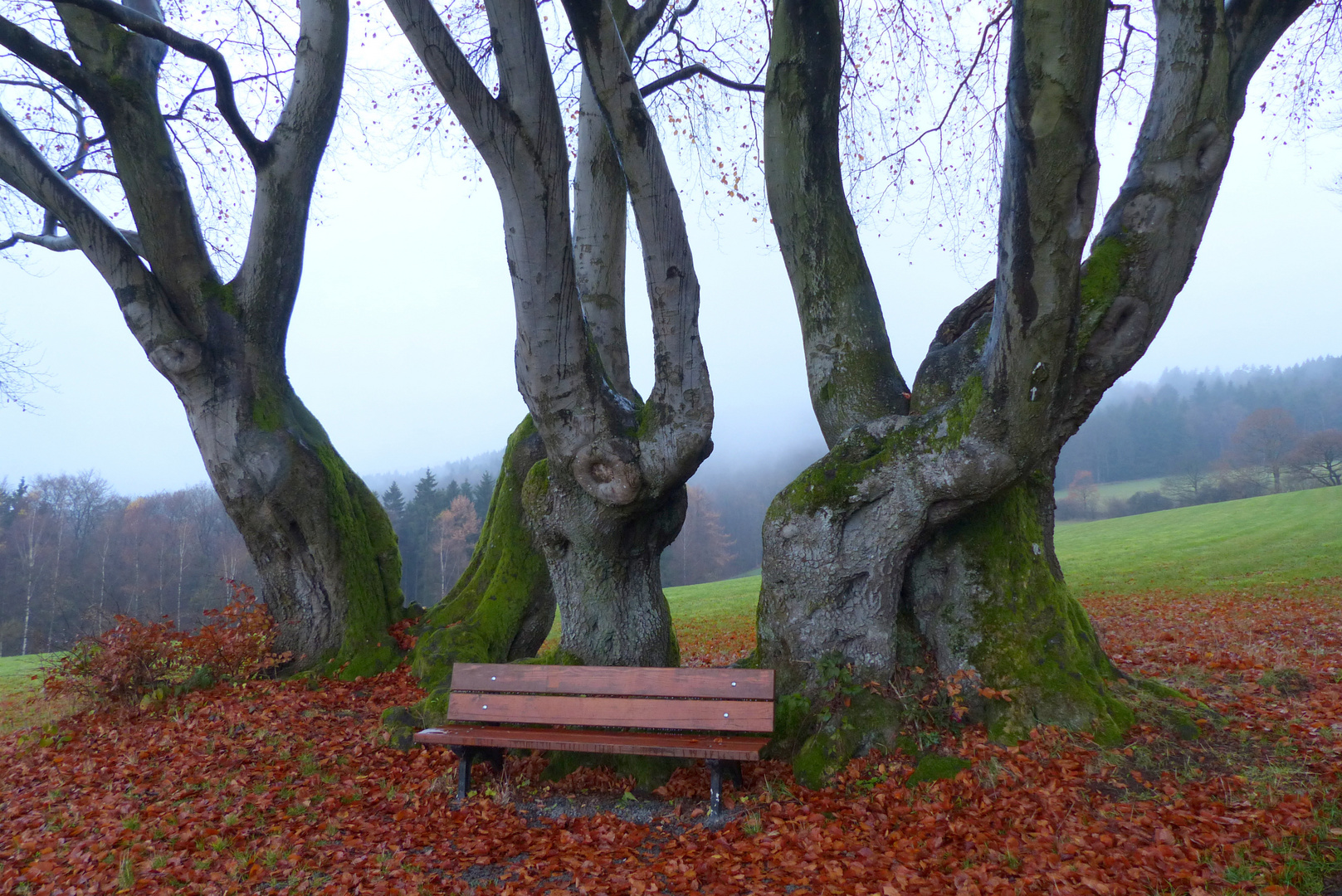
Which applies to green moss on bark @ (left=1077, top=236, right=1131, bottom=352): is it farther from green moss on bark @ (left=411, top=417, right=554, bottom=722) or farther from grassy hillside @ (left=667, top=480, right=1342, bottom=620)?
grassy hillside @ (left=667, top=480, right=1342, bottom=620)

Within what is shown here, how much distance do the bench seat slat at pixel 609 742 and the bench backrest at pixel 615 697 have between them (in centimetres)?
8

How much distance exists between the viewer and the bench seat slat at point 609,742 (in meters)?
4.17

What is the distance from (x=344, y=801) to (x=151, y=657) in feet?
12.3

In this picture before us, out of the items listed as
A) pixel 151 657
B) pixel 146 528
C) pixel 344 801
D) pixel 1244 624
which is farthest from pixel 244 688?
pixel 146 528

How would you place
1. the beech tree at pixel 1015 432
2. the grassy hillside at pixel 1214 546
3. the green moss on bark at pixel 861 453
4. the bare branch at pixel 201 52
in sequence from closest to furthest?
the beech tree at pixel 1015 432
the green moss on bark at pixel 861 453
the bare branch at pixel 201 52
the grassy hillside at pixel 1214 546

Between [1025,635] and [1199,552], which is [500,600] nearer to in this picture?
[1025,635]

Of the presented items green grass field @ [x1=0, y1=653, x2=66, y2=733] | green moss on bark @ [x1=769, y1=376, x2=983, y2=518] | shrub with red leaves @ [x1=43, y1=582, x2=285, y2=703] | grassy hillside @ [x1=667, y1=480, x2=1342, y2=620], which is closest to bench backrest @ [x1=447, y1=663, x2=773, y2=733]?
green moss on bark @ [x1=769, y1=376, x2=983, y2=518]

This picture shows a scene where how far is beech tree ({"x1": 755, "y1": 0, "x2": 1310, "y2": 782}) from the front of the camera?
12.7 feet

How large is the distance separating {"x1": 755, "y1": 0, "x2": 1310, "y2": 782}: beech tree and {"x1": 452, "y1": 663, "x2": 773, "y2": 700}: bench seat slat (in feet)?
1.87

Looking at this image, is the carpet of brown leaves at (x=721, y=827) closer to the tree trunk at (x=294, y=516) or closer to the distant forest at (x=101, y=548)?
the tree trunk at (x=294, y=516)

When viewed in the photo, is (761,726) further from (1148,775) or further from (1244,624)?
(1244,624)

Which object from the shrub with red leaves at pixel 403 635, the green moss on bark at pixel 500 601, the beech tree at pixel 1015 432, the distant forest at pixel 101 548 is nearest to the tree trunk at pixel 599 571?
the beech tree at pixel 1015 432

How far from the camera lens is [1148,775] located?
4023 millimetres

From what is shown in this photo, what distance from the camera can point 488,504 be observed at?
49.3 feet
